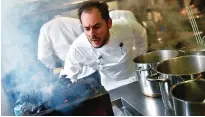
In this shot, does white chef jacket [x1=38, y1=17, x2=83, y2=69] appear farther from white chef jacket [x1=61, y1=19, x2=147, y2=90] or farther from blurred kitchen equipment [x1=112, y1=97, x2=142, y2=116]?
blurred kitchen equipment [x1=112, y1=97, x2=142, y2=116]

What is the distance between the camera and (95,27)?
5.80ft

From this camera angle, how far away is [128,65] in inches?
78.5

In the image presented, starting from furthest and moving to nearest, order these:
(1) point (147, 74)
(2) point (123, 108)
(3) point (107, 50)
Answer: (3) point (107, 50) → (2) point (123, 108) → (1) point (147, 74)

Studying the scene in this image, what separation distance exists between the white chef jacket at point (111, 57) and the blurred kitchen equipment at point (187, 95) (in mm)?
950

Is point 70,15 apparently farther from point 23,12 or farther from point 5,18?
point 5,18

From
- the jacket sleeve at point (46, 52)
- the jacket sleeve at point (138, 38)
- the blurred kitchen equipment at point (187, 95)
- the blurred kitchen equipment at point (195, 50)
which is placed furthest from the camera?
the jacket sleeve at point (46, 52)

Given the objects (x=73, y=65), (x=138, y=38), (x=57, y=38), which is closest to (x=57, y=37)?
(x=57, y=38)

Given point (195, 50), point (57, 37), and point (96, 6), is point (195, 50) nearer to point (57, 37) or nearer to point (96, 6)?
point (96, 6)

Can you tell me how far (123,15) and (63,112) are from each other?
131 centimetres

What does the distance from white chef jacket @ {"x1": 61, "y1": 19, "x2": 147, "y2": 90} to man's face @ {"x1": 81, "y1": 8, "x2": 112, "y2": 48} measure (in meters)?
0.05

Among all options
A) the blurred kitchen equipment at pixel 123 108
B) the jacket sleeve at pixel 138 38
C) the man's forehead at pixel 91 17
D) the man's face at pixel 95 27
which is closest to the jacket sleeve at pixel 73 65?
the man's face at pixel 95 27

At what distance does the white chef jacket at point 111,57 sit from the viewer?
6.25 feet

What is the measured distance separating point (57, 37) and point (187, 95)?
174 cm

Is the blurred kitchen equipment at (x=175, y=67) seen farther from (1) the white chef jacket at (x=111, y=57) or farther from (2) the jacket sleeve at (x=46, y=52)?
(2) the jacket sleeve at (x=46, y=52)
